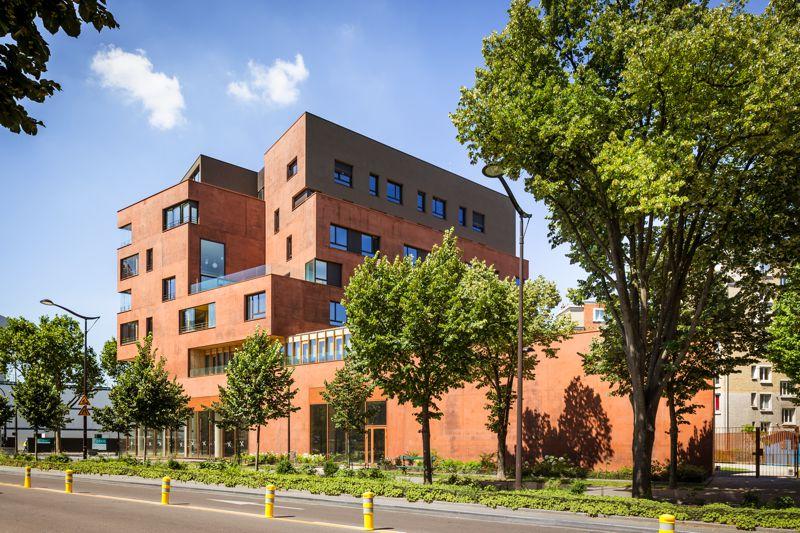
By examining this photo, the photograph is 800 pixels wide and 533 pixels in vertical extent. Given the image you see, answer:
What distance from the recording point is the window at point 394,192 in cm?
5819

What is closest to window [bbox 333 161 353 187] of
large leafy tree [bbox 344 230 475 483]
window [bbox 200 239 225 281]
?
window [bbox 200 239 225 281]

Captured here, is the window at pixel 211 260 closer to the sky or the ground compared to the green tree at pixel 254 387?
closer to the sky

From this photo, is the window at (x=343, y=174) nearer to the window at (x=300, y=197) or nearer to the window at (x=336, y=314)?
the window at (x=300, y=197)

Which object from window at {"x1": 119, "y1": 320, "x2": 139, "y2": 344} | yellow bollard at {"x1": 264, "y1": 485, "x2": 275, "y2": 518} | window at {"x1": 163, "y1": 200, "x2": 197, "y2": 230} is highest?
window at {"x1": 163, "y1": 200, "x2": 197, "y2": 230}

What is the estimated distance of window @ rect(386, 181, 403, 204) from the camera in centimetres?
5819

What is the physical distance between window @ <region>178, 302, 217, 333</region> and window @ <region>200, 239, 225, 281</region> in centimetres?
288

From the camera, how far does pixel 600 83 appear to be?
1927 cm

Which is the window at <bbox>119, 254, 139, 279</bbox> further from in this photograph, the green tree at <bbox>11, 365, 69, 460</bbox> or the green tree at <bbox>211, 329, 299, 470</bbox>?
the green tree at <bbox>211, 329, 299, 470</bbox>

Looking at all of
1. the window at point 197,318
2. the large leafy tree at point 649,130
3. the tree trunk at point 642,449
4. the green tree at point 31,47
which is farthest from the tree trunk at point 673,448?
the window at point 197,318

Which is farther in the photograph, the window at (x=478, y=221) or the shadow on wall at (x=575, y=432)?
the window at (x=478, y=221)

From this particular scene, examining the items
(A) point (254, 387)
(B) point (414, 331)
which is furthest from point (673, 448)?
(A) point (254, 387)

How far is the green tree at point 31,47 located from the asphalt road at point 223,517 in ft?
39.5

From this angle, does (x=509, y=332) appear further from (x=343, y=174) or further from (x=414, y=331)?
(x=343, y=174)

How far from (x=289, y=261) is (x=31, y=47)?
155 feet
